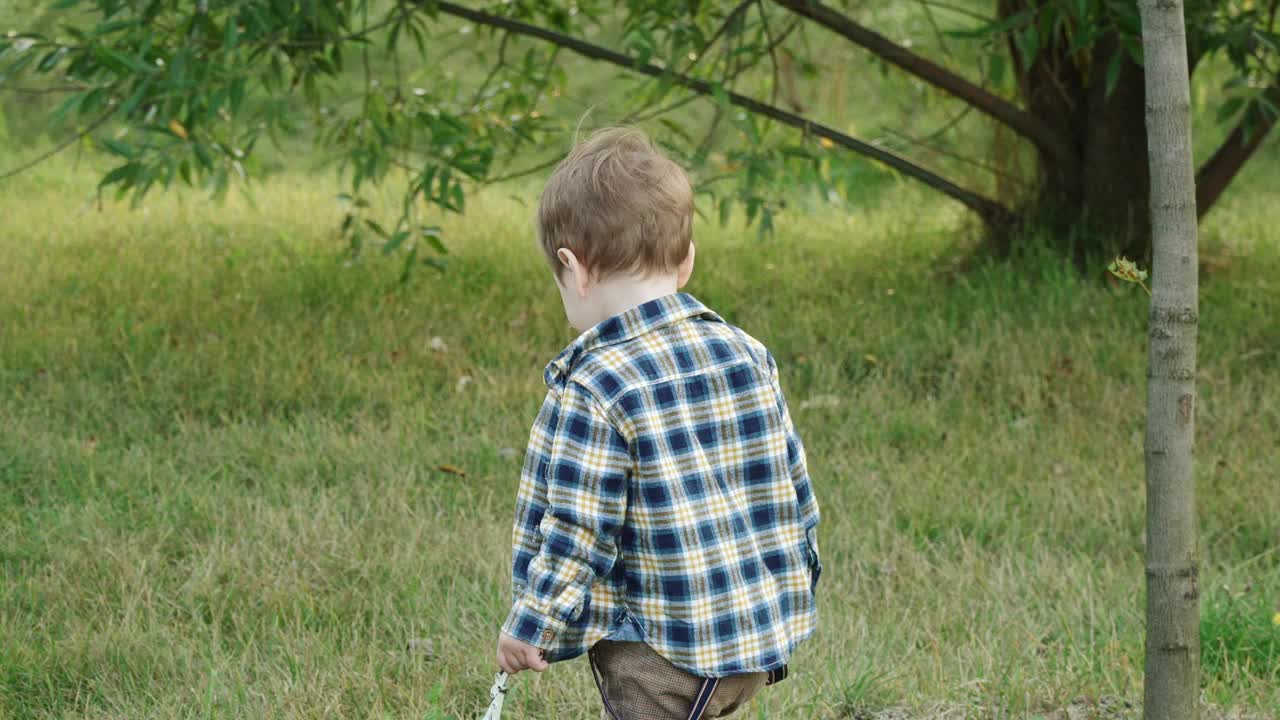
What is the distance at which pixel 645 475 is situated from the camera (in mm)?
1929

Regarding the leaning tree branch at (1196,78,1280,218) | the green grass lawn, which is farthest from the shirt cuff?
the leaning tree branch at (1196,78,1280,218)

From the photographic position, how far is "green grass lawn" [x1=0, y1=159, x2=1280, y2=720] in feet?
10.1

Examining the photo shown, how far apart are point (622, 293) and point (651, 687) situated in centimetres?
61

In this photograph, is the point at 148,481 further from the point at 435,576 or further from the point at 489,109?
the point at 489,109

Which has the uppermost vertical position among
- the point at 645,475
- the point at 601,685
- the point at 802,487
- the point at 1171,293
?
the point at 1171,293

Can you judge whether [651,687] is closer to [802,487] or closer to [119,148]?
[802,487]

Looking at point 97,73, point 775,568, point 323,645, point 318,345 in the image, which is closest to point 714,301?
point 318,345

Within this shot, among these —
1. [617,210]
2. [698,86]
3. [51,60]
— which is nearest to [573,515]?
[617,210]

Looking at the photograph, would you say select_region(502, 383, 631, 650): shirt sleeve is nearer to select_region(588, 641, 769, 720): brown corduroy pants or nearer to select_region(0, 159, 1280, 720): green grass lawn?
select_region(588, 641, 769, 720): brown corduroy pants

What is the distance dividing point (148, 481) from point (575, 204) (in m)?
2.84

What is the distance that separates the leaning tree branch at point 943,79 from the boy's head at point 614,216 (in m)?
3.80

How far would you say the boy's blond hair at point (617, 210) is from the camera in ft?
6.33

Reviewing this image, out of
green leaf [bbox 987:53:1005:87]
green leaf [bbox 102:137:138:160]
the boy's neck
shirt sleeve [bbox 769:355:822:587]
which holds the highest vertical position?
green leaf [bbox 987:53:1005:87]

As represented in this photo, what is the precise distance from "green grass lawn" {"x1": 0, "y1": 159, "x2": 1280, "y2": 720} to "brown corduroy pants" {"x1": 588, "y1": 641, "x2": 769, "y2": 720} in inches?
23.5
